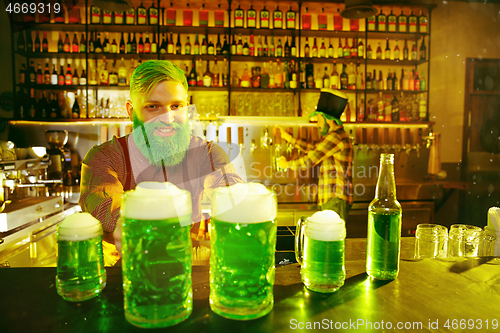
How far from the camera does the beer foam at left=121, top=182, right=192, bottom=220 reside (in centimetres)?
53

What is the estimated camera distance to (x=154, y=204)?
0.53 metres

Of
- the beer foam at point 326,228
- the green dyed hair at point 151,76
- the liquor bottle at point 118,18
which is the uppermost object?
the liquor bottle at point 118,18

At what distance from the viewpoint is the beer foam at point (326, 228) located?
67 centimetres

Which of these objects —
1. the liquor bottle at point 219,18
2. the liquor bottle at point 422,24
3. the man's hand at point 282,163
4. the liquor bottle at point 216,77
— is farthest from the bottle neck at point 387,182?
the liquor bottle at point 422,24

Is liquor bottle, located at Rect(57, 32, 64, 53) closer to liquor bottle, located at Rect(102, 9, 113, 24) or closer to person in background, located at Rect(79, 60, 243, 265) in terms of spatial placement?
liquor bottle, located at Rect(102, 9, 113, 24)

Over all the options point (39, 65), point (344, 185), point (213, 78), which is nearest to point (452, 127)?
point (344, 185)

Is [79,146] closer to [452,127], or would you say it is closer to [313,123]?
[313,123]

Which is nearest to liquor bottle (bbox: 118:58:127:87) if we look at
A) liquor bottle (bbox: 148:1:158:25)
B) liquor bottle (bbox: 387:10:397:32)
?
liquor bottle (bbox: 148:1:158:25)

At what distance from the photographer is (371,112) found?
12.8ft

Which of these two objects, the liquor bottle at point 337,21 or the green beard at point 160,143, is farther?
the liquor bottle at point 337,21

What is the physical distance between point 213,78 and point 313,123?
1.25m

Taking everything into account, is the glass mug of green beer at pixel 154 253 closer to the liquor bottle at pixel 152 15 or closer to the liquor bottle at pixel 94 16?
the liquor bottle at pixel 152 15

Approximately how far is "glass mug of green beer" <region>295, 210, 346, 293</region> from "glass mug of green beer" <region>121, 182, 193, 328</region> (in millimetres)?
274

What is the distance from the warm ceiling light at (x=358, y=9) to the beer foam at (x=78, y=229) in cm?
255
